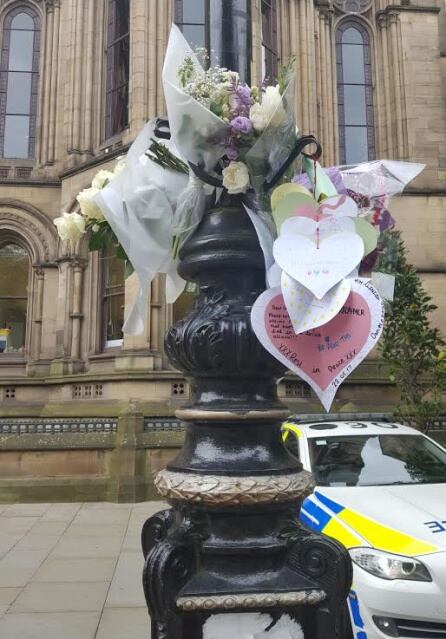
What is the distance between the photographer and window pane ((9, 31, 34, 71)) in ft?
56.0

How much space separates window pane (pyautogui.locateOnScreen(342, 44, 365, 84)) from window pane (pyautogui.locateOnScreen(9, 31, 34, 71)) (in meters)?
8.83

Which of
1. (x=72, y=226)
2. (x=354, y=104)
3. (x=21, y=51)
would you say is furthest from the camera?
(x=21, y=51)

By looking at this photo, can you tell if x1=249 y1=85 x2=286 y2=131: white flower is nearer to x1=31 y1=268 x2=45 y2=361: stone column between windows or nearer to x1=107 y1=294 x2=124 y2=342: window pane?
x1=107 y1=294 x2=124 y2=342: window pane

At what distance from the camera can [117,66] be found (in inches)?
592

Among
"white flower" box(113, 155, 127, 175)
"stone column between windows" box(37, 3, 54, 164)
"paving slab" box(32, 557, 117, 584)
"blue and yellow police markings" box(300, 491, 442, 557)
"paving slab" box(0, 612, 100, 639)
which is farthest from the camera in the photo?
"stone column between windows" box(37, 3, 54, 164)

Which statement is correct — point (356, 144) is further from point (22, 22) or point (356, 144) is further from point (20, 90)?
point (22, 22)

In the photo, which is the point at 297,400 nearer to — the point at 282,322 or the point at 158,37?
the point at 158,37

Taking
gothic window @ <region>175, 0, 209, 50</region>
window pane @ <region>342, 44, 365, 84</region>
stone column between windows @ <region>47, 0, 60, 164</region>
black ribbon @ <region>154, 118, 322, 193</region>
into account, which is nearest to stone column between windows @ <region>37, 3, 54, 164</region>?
stone column between windows @ <region>47, 0, 60, 164</region>

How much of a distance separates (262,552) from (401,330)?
7687 millimetres

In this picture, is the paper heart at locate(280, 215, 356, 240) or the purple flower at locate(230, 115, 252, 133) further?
the purple flower at locate(230, 115, 252, 133)

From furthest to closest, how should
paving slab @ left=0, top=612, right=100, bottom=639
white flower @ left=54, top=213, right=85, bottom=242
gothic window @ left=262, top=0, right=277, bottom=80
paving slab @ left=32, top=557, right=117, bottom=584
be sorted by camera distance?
1. gothic window @ left=262, top=0, right=277, bottom=80
2. paving slab @ left=32, top=557, right=117, bottom=584
3. paving slab @ left=0, top=612, right=100, bottom=639
4. white flower @ left=54, top=213, right=85, bottom=242

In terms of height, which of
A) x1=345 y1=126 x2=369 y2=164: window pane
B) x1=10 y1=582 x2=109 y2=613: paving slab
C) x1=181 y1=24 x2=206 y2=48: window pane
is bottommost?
x1=10 y1=582 x2=109 y2=613: paving slab

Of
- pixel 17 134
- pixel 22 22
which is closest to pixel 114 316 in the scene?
pixel 17 134

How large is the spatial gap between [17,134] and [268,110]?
16.7m
